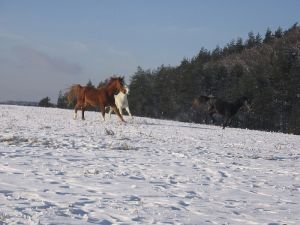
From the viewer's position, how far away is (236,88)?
81.8m

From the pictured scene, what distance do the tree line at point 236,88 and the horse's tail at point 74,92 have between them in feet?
80.8

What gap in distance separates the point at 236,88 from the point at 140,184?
74.5 m

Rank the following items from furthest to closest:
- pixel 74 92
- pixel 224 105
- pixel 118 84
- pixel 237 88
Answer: pixel 237 88 < pixel 224 105 < pixel 74 92 < pixel 118 84

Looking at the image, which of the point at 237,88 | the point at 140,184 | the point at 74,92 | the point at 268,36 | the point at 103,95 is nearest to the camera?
the point at 140,184

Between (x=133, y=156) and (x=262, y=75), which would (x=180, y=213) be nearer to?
(x=133, y=156)

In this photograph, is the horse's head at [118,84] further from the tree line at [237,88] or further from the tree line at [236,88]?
the tree line at [237,88]

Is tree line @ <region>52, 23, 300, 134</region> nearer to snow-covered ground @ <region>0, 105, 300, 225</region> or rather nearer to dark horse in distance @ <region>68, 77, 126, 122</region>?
dark horse in distance @ <region>68, 77, 126, 122</region>

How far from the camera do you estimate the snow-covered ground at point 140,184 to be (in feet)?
21.9

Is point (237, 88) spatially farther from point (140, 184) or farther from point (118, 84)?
point (140, 184)

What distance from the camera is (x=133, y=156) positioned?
41.2ft

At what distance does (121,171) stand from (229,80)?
85796mm

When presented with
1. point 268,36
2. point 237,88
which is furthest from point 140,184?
point 268,36

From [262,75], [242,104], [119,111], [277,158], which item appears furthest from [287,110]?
[277,158]

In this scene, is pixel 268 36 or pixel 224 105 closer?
pixel 224 105
